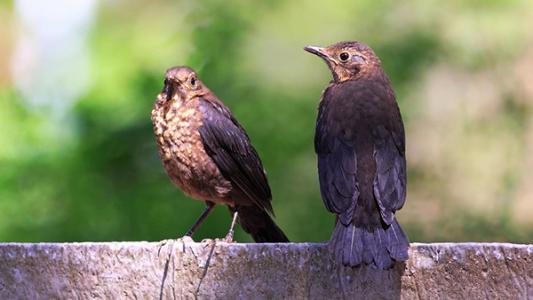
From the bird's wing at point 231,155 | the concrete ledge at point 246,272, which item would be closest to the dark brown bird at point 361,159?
the concrete ledge at point 246,272

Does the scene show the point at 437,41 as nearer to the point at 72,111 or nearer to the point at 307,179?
the point at 307,179

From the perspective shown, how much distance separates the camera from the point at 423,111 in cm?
850

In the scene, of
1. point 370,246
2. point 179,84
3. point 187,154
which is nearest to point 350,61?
point 179,84

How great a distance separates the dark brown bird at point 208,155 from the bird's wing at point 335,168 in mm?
563

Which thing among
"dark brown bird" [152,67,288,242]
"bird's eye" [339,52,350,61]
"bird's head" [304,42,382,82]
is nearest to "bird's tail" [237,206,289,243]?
"dark brown bird" [152,67,288,242]

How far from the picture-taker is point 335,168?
4.63m

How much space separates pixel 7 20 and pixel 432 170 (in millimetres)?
6239

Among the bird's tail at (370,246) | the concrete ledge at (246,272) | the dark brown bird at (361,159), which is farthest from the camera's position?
the dark brown bird at (361,159)

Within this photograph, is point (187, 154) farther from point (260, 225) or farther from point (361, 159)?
point (361, 159)

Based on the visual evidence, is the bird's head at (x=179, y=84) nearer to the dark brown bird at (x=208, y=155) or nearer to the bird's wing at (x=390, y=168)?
the dark brown bird at (x=208, y=155)

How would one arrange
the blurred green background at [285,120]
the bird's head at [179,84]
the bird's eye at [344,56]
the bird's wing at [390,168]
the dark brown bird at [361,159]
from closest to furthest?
the dark brown bird at [361,159]
the bird's wing at [390,168]
the bird's head at [179,84]
the bird's eye at [344,56]
the blurred green background at [285,120]

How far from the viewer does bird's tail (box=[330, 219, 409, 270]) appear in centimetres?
388

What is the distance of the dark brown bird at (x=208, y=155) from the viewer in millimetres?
5258

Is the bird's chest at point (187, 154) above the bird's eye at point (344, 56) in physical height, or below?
below
